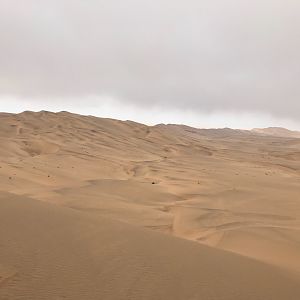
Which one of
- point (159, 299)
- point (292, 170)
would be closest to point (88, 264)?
point (159, 299)

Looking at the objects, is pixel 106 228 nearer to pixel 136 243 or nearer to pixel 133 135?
pixel 136 243

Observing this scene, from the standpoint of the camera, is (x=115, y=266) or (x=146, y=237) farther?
(x=146, y=237)

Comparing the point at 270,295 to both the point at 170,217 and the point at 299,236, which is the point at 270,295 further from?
the point at 170,217

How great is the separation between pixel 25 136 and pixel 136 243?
774 inches

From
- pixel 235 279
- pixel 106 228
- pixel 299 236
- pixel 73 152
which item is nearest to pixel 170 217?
pixel 299 236

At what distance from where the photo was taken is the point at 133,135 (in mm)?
29562

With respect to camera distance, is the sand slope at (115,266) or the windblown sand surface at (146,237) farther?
the windblown sand surface at (146,237)

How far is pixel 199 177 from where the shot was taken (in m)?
13.3

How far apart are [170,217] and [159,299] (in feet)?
13.8

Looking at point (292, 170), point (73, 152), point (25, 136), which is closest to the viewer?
point (73, 152)

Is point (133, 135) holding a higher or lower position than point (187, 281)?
higher

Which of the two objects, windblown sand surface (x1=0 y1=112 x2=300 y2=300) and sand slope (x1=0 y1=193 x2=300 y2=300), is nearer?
sand slope (x1=0 y1=193 x2=300 y2=300)

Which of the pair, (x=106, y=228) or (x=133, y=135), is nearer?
(x=106, y=228)

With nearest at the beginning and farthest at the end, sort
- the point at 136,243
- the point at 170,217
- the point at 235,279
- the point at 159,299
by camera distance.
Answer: the point at 159,299 < the point at 235,279 < the point at 136,243 < the point at 170,217
